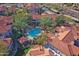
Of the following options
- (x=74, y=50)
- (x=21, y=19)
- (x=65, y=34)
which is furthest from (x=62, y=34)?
(x=21, y=19)

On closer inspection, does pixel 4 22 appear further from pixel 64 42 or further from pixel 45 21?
pixel 64 42

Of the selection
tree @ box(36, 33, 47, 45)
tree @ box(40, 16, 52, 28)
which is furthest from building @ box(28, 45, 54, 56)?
tree @ box(40, 16, 52, 28)

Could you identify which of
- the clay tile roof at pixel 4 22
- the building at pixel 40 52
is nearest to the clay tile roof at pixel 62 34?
the building at pixel 40 52

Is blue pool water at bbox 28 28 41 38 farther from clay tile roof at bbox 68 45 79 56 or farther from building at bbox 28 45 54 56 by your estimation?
clay tile roof at bbox 68 45 79 56

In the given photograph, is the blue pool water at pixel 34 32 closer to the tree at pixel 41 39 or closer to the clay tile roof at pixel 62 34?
the tree at pixel 41 39

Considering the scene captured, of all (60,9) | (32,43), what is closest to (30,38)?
(32,43)

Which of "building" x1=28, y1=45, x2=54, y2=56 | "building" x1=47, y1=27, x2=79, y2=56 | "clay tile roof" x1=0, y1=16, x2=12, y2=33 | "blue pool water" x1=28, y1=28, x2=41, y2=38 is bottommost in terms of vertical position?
"building" x1=28, y1=45, x2=54, y2=56

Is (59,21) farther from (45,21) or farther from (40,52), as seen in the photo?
(40,52)

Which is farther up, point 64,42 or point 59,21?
point 59,21

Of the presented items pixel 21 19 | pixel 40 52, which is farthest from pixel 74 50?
pixel 21 19
